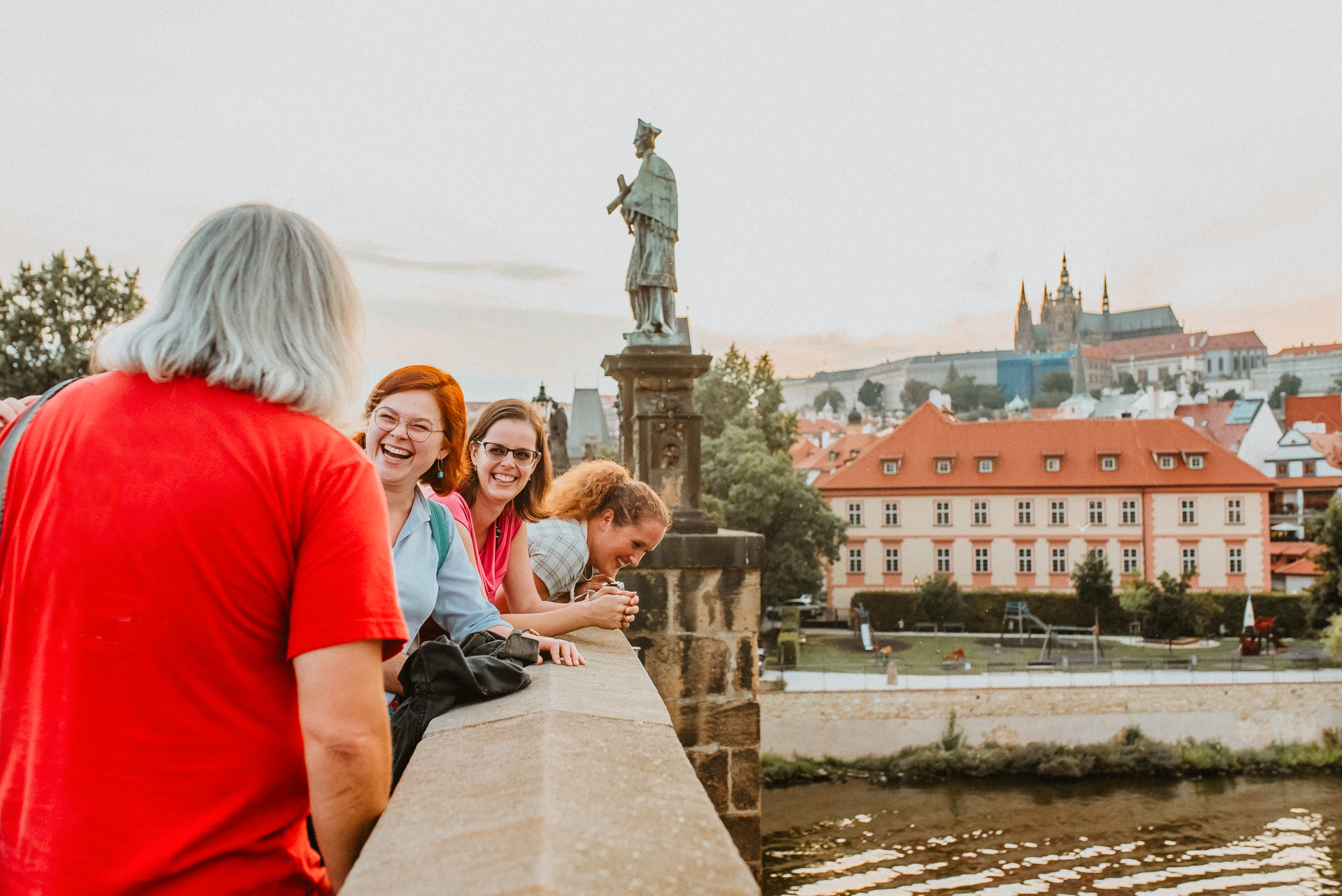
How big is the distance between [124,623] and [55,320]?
22.3 metres

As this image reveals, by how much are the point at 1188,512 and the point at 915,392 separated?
80391 millimetres

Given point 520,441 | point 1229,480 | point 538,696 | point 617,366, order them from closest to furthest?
point 538,696 → point 520,441 → point 617,366 → point 1229,480

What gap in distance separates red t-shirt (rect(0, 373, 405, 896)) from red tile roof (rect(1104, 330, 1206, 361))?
117 m

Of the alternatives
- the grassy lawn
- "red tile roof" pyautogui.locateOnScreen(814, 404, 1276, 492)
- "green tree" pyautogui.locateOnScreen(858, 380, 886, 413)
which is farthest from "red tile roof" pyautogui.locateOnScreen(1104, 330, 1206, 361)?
the grassy lawn

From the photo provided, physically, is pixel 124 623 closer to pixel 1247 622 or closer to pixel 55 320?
pixel 55 320

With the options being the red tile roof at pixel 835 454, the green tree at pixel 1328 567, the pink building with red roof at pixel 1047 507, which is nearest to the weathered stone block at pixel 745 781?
the green tree at pixel 1328 567

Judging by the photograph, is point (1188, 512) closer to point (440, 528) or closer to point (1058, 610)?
point (1058, 610)

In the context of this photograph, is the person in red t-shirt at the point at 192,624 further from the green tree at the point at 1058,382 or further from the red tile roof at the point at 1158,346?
the red tile roof at the point at 1158,346

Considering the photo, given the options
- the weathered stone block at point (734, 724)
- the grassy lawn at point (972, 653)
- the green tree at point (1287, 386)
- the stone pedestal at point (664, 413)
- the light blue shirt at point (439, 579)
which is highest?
the green tree at point (1287, 386)

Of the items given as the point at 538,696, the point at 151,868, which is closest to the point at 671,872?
the point at 151,868

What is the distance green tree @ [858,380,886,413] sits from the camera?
124 meters

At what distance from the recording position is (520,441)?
2.50 m

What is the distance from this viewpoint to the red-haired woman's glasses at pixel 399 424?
1936mm

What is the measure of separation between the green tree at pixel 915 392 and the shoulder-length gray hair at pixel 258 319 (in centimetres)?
11357
